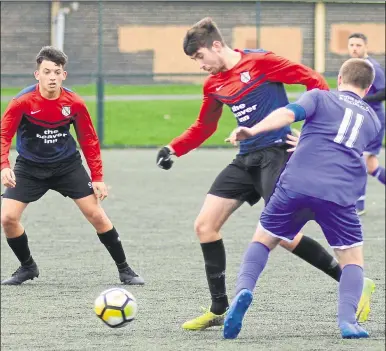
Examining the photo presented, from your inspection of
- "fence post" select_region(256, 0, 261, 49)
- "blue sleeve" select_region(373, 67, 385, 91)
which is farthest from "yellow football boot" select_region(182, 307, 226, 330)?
"fence post" select_region(256, 0, 261, 49)

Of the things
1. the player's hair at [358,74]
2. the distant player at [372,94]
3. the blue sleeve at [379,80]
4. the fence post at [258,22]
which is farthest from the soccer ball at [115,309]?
the fence post at [258,22]

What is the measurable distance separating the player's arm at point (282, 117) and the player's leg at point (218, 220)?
3.40 feet

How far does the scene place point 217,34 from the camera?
280 inches

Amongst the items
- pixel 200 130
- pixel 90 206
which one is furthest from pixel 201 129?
pixel 90 206

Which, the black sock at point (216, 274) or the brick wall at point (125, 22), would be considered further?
the brick wall at point (125, 22)

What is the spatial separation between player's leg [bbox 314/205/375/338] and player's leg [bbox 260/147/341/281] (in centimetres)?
63

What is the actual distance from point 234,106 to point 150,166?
40.2 ft

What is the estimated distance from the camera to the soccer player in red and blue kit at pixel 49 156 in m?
7.42

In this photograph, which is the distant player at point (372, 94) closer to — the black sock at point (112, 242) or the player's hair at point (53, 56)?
the black sock at point (112, 242)

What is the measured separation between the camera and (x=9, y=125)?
24.8ft

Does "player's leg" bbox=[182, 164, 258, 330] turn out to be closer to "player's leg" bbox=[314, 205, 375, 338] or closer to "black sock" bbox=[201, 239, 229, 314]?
"black sock" bbox=[201, 239, 229, 314]

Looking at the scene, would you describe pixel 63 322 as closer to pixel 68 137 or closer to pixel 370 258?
pixel 68 137

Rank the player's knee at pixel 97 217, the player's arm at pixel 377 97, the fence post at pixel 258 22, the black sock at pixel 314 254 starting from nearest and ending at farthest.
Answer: the black sock at pixel 314 254 → the player's knee at pixel 97 217 → the player's arm at pixel 377 97 → the fence post at pixel 258 22

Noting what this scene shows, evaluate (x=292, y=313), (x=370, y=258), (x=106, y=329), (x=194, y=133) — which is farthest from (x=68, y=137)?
(x=370, y=258)
